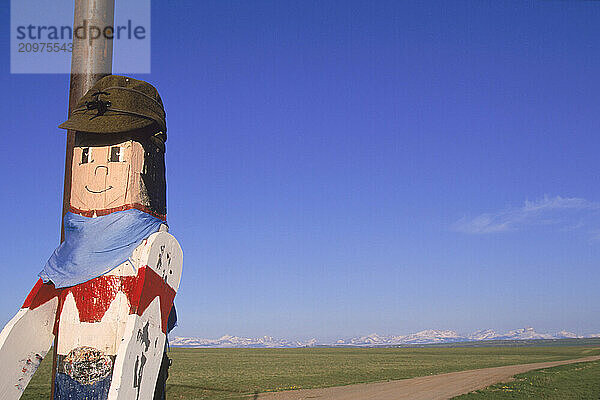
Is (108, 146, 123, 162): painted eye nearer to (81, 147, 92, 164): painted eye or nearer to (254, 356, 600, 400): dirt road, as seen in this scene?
(81, 147, 92, 164): painted eye

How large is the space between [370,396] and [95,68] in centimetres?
1399

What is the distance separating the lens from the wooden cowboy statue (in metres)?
2.60

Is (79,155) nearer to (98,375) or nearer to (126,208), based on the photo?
(126,208)

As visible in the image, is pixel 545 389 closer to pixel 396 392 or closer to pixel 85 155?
pixel 396 392

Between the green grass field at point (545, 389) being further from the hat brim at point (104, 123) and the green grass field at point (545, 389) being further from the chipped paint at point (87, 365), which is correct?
the hat brim at point (104, 123)

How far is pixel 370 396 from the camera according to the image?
1537 centimetres

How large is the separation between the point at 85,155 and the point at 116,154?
0.63 ft

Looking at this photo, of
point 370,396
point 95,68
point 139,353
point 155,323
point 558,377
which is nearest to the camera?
point 139,353

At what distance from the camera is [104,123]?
115 inches

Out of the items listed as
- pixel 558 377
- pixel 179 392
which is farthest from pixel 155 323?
pixel 558 377

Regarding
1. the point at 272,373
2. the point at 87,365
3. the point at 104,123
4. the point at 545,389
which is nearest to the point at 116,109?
the point at 104,123

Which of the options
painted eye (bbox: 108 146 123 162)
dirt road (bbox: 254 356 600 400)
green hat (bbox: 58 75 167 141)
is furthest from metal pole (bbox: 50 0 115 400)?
dirt road (bbox: 254 356 600 400)

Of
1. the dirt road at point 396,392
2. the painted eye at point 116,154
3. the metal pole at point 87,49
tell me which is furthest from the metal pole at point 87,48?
the dirt road at point 396,392

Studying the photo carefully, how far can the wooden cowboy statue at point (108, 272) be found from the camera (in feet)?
8.52
